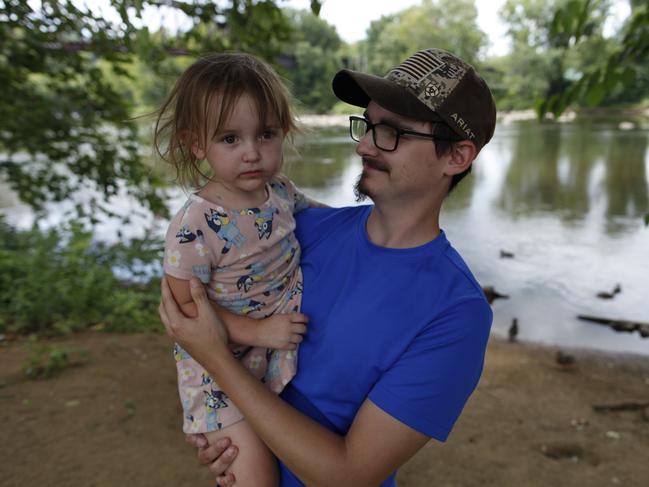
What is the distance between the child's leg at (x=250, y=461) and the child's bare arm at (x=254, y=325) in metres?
0.25

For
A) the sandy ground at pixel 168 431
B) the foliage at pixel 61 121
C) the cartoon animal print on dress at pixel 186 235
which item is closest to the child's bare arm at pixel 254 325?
the cartoon animal print on dress at pixel 186 235

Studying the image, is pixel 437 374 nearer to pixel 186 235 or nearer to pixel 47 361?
pixel 186 235

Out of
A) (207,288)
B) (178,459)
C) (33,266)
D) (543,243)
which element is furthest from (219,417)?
(543,243)

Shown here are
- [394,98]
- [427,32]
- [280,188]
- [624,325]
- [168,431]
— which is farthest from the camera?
[427,32]

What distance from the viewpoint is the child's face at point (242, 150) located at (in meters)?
1.63

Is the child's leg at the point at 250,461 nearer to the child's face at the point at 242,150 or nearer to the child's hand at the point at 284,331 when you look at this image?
the child's hand at the point at 284,331

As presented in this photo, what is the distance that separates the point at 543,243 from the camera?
9.95 metres

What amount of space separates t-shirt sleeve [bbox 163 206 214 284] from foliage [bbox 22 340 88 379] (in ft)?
10.2

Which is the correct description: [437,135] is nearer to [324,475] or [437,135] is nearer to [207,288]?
[207,288]

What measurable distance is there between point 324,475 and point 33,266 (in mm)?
5047

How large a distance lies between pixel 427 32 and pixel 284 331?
53.8 metres

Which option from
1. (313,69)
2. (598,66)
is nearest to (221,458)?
(598,66)

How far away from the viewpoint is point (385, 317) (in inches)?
57.6

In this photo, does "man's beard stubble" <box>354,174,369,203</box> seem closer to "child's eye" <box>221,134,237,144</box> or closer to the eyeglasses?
the eyeglasses
